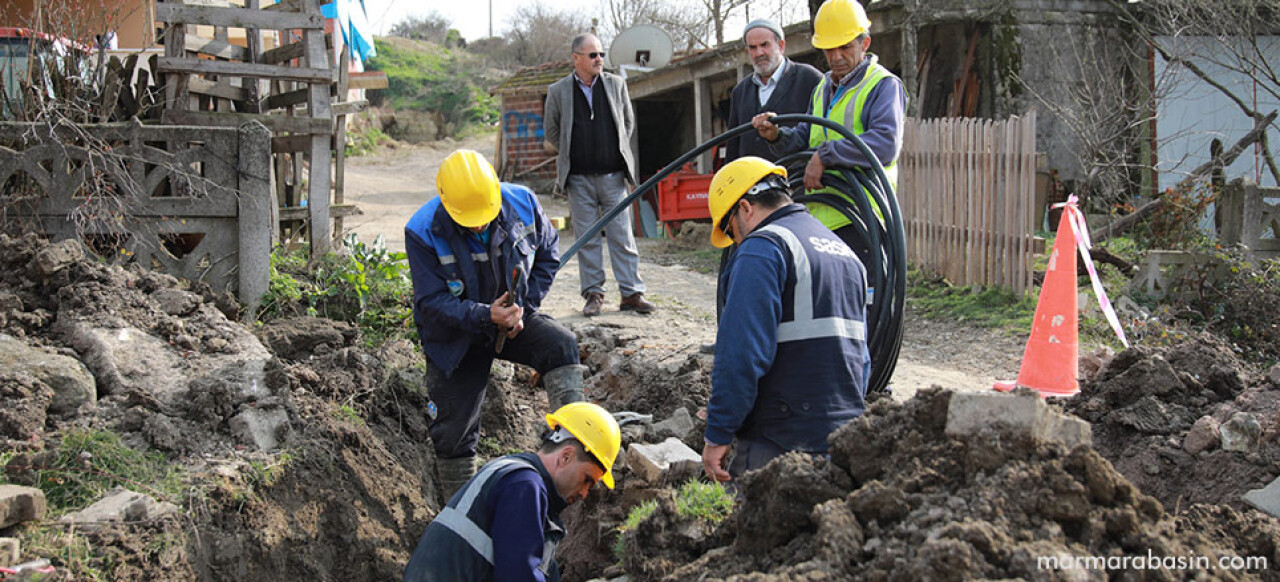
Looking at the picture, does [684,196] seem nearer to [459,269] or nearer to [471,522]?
[459,269]

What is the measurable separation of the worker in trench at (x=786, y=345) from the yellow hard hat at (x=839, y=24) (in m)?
1.73

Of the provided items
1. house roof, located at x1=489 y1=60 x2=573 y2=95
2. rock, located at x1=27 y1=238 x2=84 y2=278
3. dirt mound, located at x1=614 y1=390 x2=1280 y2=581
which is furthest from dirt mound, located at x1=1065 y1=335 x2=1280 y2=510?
house roof, located at x1=489 y1=60 x2=573 y2=95

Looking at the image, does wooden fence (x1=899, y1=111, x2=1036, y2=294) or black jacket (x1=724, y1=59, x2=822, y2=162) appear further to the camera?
wooden fence (x1=899, y1=111, x2=1036, y2=294)

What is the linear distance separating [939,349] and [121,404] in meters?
5.70

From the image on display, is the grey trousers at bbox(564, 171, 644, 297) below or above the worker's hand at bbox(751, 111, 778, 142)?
below

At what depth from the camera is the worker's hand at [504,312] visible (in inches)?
174

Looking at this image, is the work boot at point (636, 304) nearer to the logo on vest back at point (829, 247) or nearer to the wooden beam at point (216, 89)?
the wooden beam at point (216, 89)

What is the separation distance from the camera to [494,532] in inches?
138

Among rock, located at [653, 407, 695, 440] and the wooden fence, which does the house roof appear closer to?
the wooden fence

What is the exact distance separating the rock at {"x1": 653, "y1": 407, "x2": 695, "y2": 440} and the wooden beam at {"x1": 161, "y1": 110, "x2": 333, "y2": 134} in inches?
149

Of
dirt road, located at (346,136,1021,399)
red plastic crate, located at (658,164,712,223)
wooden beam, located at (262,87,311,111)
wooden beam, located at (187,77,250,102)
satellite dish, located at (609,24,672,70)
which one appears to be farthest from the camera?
satellite dish, located at (609,24,672,70)

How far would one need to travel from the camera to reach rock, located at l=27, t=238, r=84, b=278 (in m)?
5.38

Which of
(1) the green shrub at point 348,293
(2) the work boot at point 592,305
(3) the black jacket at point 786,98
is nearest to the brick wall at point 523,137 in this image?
(2) the work boot at point 592,305

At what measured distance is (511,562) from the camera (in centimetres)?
343
